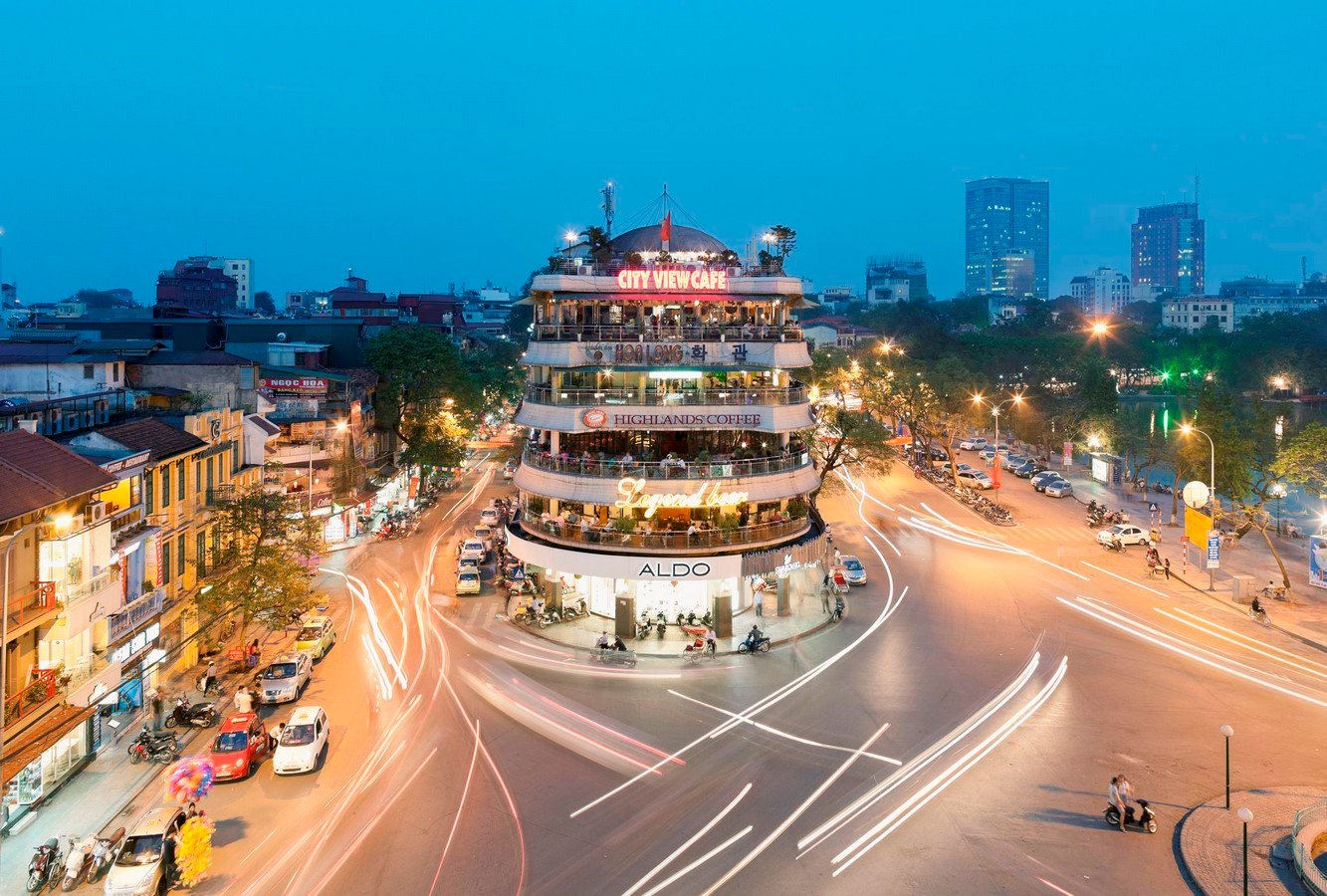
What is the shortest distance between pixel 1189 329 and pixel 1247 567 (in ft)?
562

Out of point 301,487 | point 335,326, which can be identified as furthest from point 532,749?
point 335,326

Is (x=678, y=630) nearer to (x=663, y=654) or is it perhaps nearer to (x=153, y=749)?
(x=663, y=654)

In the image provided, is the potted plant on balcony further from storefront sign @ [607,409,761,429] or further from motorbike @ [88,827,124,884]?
motorbike @ [88,827,124,884]

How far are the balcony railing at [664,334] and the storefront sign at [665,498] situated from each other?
22.6ft

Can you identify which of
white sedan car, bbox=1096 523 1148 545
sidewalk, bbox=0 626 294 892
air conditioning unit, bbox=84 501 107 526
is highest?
air conditioning unit, bbox=84 501 107 526

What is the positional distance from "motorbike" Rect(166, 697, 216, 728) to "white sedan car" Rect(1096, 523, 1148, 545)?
4759 centimetres

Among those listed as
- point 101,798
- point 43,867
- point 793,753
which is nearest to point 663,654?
point 793,753

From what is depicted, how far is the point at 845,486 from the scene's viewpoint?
75.6 metres

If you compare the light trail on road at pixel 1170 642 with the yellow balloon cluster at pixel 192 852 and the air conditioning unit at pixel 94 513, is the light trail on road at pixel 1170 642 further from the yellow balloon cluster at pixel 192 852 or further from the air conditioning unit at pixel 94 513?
the air conditioning unit at pixel 94 513

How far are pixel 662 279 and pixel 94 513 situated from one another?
2346 cm

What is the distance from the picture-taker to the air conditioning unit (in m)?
24.7

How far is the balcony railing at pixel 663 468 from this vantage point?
3738 cm

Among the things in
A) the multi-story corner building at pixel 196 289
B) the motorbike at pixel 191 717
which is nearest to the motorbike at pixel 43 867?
the motorbike at pixel 191 717

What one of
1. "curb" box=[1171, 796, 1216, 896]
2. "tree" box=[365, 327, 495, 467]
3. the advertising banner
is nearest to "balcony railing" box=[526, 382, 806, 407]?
"curb" box=[1171, 796, 1216, 896]
